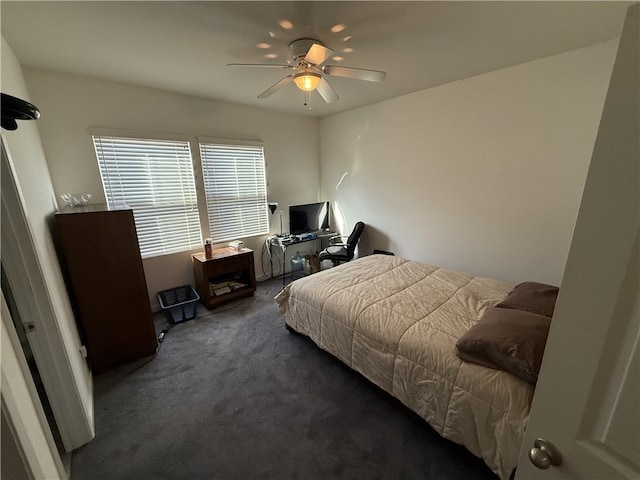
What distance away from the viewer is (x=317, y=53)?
182 cm

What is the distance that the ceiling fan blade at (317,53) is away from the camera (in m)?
1.76

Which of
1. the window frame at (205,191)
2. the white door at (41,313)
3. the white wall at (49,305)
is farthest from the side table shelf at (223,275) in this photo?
the white door at (41,313)

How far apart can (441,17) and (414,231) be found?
8.01ft

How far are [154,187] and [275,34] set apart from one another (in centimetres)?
223

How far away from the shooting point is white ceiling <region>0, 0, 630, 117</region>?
5.29ft

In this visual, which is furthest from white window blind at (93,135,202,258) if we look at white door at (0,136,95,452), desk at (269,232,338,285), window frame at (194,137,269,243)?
white door at (0,136,95,452)

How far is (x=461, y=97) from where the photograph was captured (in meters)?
2.95

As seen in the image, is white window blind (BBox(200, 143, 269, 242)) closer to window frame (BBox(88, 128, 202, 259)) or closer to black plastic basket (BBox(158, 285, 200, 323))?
window frame (BBox(88, 128, 202, 259))

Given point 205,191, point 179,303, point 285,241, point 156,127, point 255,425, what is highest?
point 156,127

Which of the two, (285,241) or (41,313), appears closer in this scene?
(41,313)

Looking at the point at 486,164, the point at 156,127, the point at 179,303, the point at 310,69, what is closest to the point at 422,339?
the point at 310,69

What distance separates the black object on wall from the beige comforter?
2.03 meters

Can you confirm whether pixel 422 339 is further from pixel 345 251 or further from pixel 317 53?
pixel 345 251

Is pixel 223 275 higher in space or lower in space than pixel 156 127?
lower
